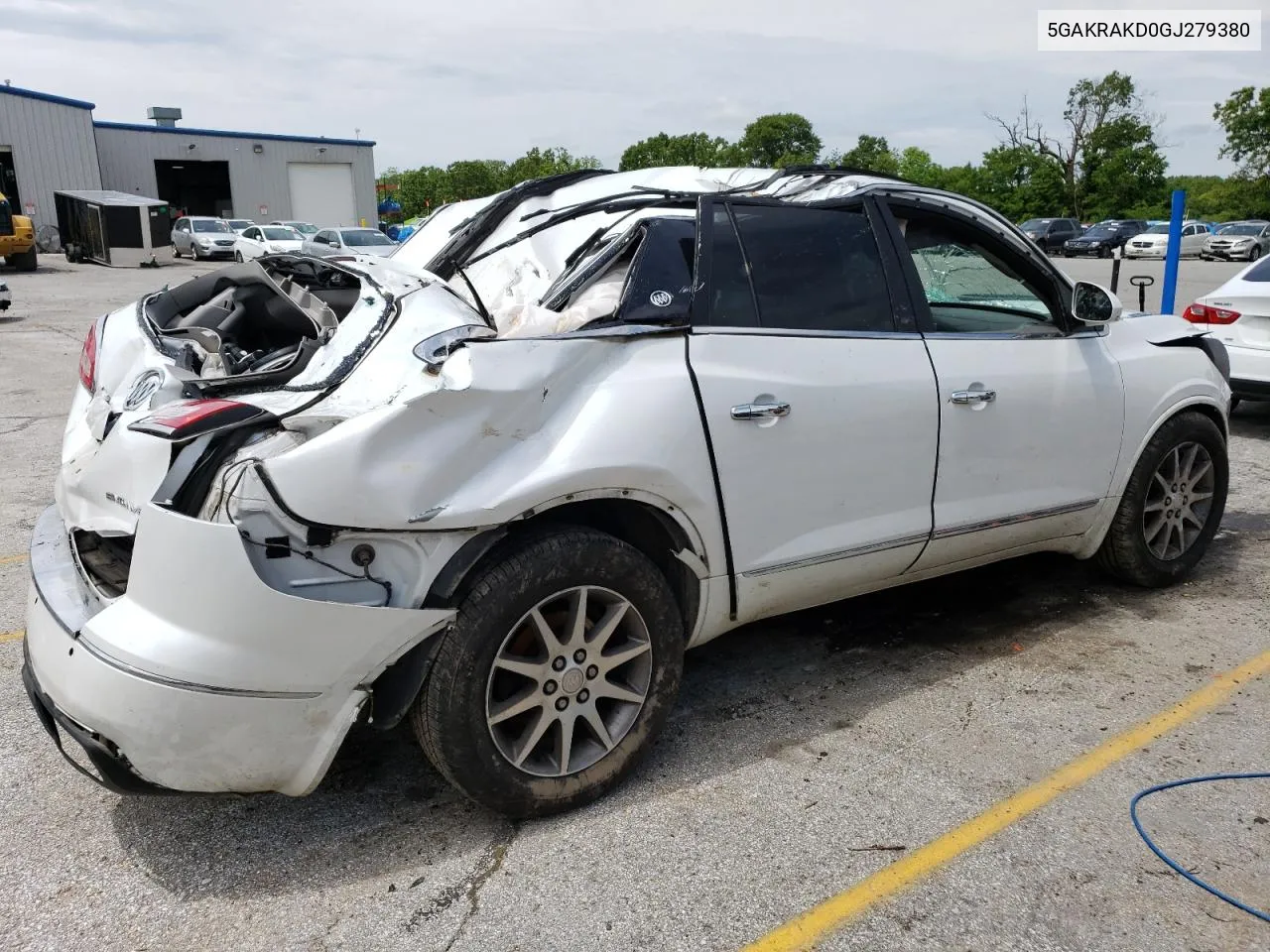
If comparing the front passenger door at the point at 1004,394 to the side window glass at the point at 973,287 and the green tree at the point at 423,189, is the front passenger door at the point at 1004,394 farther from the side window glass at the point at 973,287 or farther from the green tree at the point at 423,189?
the green tree at the point at 423,189

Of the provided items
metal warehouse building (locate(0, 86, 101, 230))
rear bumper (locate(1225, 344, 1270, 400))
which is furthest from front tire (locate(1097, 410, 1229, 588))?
metal warehouse building (locate(0, 86, 101, 230))

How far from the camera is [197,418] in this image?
8.11ft

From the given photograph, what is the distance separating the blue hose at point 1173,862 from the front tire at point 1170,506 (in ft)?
4.78

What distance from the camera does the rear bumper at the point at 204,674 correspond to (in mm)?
2305

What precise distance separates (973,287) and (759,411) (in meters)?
1.68

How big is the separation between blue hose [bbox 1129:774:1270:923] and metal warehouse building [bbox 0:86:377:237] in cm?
4499

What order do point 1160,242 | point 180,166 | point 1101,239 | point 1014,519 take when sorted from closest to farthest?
point 1014,519 → point 1160,242 → point 1101,239 → point 180,166

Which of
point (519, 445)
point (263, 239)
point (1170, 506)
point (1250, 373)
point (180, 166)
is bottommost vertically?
point (1170, 506)

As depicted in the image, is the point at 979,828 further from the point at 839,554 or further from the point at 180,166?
the point at 180,166

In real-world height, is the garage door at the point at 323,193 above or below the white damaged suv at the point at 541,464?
above

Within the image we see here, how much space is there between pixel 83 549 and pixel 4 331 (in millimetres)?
14215

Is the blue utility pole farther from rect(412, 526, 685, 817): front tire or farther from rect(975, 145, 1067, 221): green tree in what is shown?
rect(975, 145, 1067, 221): green tree

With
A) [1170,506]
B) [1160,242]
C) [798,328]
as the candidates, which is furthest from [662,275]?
[1160,242]

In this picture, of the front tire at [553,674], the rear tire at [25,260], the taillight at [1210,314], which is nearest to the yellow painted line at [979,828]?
the front tire at [553,674]
